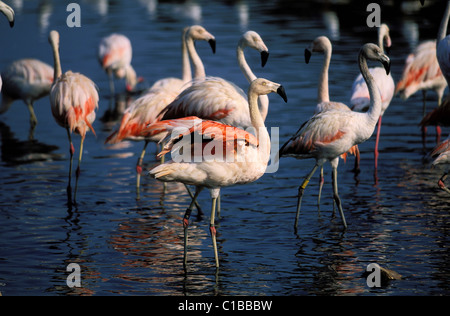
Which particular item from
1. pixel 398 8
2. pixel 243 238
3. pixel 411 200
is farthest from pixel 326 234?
pixel 398 8

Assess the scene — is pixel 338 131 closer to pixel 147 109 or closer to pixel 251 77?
pixel 251 77

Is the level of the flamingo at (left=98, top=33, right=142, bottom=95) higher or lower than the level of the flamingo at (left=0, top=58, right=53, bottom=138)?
higher

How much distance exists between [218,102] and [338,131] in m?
1.48

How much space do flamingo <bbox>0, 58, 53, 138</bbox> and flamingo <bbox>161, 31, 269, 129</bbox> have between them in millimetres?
4580

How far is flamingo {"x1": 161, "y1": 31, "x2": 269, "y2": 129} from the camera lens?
320 inches

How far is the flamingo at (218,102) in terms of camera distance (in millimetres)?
8133

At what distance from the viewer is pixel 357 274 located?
627cm

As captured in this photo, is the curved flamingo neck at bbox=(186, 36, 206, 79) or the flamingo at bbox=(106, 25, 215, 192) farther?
the curved flamingo neck at bbox=(186, 36, 206, 79)

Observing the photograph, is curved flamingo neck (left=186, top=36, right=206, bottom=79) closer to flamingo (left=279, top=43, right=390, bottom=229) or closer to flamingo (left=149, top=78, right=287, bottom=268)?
flamingo (left=279, top=43, right=390, bottom=229)

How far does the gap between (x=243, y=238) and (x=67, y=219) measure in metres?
1.93

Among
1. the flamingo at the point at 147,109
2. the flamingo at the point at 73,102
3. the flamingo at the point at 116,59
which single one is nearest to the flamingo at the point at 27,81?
the flamingo at the point at 116,59

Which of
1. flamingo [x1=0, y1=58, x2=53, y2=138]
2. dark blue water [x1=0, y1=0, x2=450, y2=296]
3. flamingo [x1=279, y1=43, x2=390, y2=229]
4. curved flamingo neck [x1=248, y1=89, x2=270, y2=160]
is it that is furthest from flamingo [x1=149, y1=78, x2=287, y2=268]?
flamingo [x1=0, y1=58, x2=53, y2=138]

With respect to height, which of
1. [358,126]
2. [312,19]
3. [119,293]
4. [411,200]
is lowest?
[119,293]

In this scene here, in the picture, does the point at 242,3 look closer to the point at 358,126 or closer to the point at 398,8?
the point at 398,8
